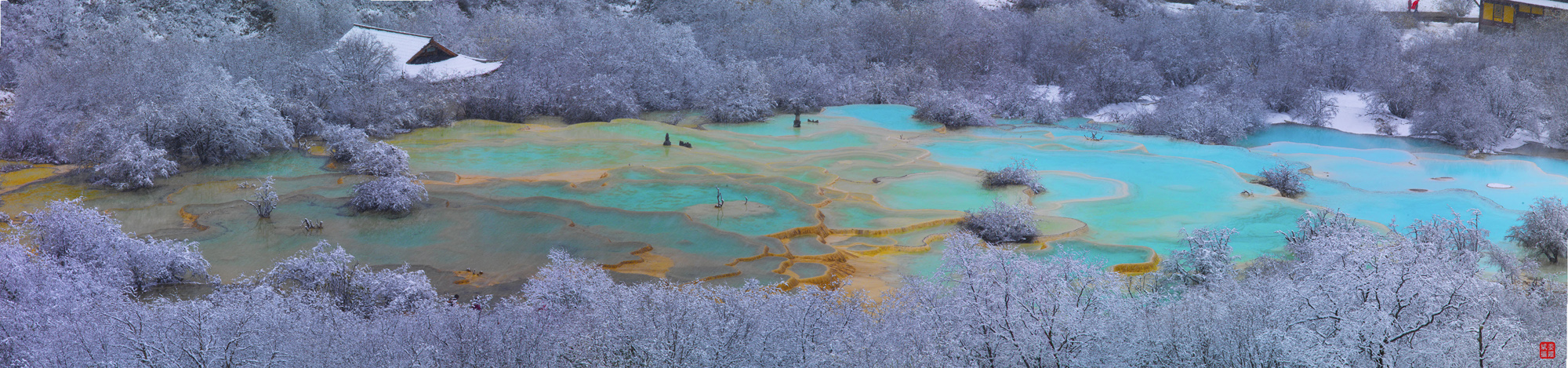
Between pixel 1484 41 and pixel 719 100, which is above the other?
pixel 1484 41

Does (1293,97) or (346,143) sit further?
(1293,97)

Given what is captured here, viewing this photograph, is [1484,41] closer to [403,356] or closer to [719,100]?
[719,100]

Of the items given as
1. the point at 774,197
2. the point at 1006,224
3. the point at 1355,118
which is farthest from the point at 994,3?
the point at 1006,224

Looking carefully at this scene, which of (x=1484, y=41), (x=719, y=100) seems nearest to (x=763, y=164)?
(x=719, y=100)

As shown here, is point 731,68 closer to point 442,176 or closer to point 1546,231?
point 442,176

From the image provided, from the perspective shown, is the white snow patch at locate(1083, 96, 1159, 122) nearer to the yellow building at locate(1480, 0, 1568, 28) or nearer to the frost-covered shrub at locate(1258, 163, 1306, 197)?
the frost-covered shrub at locate(1258, 163, 1306, 197)
